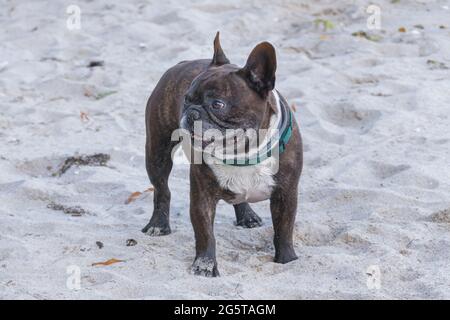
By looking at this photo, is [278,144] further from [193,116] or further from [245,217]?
[245,217]

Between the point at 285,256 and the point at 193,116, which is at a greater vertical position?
the point at 193,116

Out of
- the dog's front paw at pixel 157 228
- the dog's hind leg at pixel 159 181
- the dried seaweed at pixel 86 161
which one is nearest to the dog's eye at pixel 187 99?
the dog's hind leg at pixel 159 181

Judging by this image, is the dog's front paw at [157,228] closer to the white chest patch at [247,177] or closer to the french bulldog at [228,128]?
the french bulldog at [228,128]

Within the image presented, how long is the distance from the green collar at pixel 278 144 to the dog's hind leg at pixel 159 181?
840mm

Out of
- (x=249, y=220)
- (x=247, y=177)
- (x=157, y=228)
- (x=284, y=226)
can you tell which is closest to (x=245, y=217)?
(x=249, y=220)

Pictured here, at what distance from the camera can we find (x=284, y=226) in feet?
14.0

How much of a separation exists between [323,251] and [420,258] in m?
0.49

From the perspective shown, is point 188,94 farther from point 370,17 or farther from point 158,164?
point 370,17

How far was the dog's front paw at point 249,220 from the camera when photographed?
15.9 feet

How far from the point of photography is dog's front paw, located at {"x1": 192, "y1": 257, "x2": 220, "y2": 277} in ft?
13.3

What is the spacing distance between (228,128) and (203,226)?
1.95ft

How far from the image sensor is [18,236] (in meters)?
4.60

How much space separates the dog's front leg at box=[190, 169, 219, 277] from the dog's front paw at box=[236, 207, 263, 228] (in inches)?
27.7

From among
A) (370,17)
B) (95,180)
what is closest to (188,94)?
(95,180)
